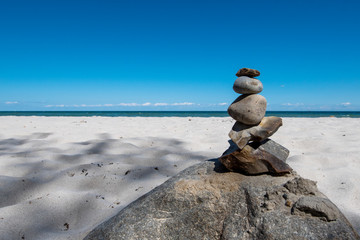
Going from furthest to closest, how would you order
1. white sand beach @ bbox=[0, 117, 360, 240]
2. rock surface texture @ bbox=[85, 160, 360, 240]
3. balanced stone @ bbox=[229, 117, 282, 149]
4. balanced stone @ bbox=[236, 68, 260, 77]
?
white sand beach @ bbox=[0, 117, 360, 240] < balanced stone @ bbox=[236, 68, 260, 77] < balanced stone @ bbox=[229, 117, 282, 149] < rock surface texture @ bbox=[85, 160, 360, 240]

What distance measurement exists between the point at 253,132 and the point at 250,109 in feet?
0.68

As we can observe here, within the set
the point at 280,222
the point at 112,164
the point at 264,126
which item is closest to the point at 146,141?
the point at 112,164

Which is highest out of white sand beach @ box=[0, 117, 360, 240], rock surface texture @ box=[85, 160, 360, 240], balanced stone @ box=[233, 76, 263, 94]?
balanced stone @ box=[233, 76, 263, 94]

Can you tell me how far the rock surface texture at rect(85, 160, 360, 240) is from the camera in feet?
5.74

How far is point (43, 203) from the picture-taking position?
9.69 ft

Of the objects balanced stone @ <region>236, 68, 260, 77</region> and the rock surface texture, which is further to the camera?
balanced stone @ <region>236, 68, 260, 77</region>

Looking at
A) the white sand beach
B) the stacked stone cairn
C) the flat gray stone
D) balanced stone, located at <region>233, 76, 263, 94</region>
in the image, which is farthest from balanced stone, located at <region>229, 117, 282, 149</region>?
the white sand beach

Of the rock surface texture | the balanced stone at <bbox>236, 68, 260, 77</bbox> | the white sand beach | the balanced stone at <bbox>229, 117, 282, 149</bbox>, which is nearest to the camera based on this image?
the rock surface texture

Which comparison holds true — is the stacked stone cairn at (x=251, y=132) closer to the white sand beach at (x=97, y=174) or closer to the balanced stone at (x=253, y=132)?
the balanced stone at (x=253, y=132)

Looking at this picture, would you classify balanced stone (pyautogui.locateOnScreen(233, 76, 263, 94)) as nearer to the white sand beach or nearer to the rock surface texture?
the rock surface texture

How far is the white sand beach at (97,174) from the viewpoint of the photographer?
2.69m

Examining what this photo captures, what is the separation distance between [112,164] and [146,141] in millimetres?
1892

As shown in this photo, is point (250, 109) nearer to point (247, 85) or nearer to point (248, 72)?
point (247, 85)

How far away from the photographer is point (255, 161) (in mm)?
2297
